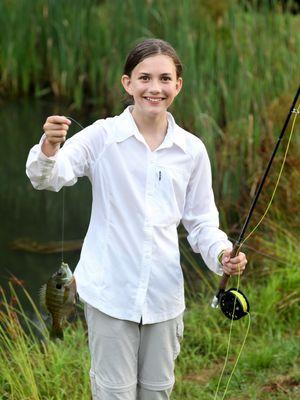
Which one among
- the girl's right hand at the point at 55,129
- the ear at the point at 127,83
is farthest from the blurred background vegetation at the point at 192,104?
the girl's right hand at the point at 55,129

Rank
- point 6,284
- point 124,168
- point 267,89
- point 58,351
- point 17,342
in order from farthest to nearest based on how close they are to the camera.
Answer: point 267,89, point 6,284, point 58,351, point 17,342, point 124,168

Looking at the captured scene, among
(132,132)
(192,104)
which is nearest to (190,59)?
(192,104)

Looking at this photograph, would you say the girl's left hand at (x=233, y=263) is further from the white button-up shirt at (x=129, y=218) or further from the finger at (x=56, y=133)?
the finger at (x=56, y=133)

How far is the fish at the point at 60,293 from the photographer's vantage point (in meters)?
2.12

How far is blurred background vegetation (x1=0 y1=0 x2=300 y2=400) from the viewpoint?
4.37m

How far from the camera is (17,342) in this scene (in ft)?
9.83

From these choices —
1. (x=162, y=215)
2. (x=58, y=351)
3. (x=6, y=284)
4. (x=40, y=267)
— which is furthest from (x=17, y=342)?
(x=40, y=267)

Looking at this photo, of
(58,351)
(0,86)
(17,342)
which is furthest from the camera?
(0,86)

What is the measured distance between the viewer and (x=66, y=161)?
6.77 ft

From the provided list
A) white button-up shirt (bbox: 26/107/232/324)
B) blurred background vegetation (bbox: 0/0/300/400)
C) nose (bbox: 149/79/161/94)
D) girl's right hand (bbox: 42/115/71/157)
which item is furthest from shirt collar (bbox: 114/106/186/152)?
blurred background vegetation (bbox: 0/0/300/400)

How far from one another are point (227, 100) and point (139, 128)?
3.90 m

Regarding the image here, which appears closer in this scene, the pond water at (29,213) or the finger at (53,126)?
the finger at (53,126)

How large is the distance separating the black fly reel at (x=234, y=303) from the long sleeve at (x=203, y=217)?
9 cm

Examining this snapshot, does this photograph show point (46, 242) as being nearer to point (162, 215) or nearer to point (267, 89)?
point (267, 89)
